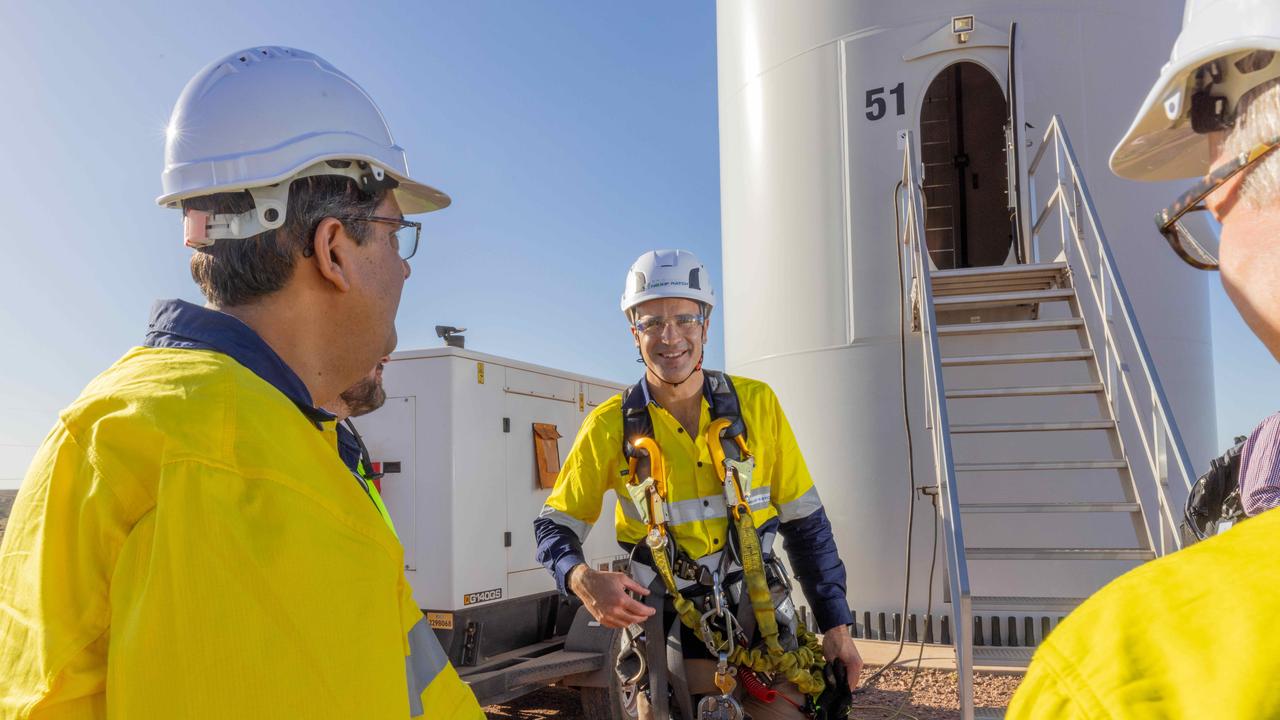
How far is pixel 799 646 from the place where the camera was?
320cm

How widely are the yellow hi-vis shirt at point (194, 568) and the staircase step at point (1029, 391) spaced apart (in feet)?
15.4

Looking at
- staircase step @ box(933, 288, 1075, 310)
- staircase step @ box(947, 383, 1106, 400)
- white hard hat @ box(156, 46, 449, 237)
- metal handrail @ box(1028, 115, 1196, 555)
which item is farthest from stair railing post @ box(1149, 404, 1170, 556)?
white hard hat @ box(156, 46, 449, 237)

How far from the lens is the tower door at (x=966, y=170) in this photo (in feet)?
30.4

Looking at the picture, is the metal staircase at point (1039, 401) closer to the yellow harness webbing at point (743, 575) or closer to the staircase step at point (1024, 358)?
the staircase step at point (1024, 358)

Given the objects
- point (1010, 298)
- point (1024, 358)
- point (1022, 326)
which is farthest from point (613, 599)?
point (1010, 298)

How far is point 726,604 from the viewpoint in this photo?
316 centimetres

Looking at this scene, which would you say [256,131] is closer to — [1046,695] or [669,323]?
[1046,695]

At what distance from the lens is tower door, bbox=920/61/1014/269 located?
30.4 ft

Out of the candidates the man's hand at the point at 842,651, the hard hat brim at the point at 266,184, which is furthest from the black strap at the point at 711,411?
the hard hat brim at the point at 266,184

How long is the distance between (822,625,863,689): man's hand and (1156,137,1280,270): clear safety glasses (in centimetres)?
198

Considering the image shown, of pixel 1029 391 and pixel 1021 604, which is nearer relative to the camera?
pixel 1021 604

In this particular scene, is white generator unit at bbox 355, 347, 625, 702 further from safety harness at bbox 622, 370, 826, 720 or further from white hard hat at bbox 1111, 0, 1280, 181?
white hard hat at bbox 1111, 0, 1280, 181

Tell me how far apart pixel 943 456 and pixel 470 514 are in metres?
3.36

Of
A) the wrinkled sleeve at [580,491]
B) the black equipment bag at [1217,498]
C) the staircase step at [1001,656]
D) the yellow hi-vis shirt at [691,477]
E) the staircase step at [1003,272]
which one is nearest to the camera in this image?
the black equipment bag at [1217,498]
